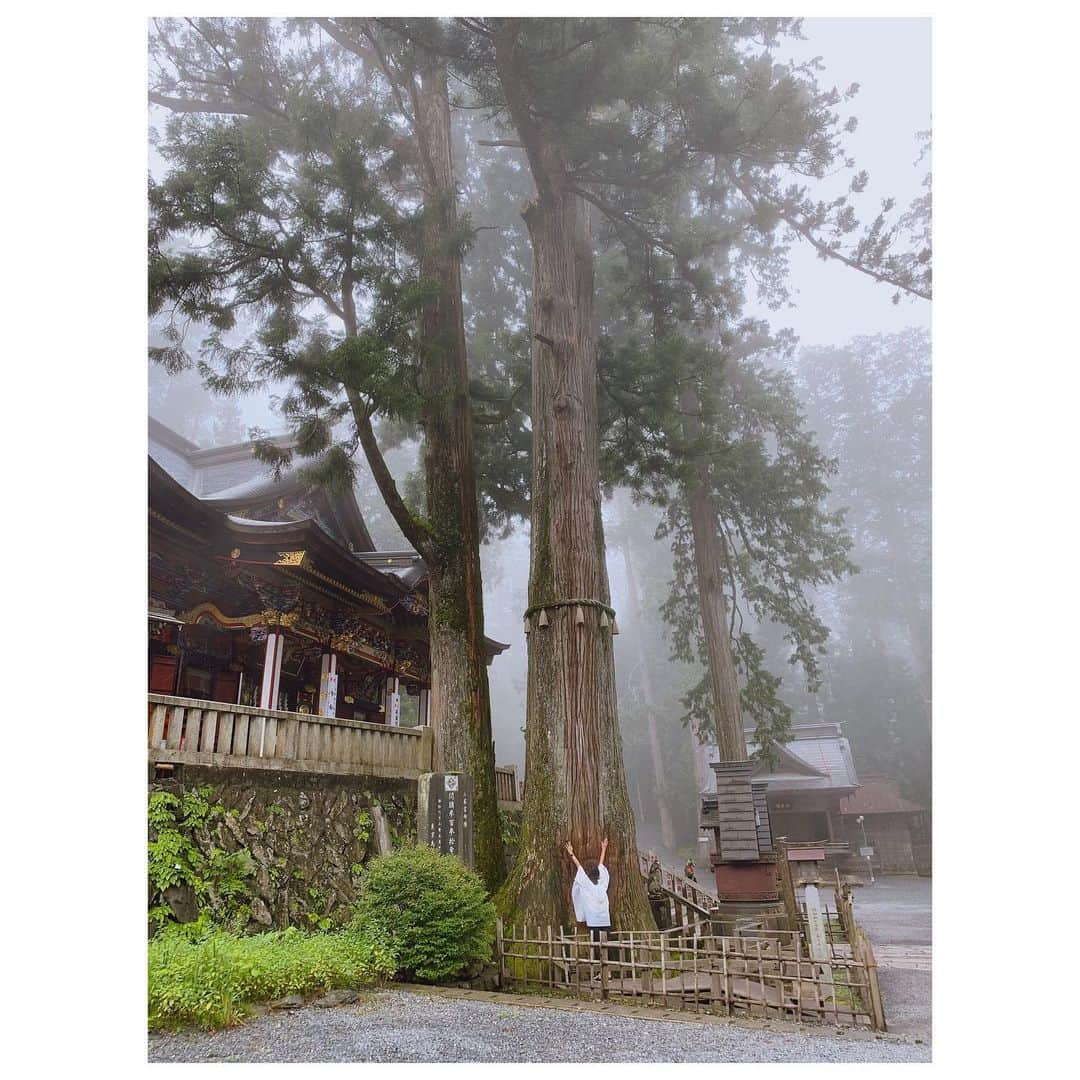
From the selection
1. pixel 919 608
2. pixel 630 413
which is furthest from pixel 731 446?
pixel 919 608

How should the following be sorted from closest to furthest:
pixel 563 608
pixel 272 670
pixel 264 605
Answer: pixel 563 608 < pixel 272 670 < pixel 264 605

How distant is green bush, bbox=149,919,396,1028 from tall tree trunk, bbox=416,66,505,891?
4.74 feet

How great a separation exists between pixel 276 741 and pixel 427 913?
173cm

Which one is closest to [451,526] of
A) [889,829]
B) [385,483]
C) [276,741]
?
[385,483]

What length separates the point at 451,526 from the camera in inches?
244

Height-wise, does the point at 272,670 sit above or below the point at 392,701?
above

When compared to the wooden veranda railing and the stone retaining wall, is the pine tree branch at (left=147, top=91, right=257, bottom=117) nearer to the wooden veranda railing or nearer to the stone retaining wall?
the wooden veranda railing

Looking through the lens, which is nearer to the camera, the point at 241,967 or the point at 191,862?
the point at 241,967

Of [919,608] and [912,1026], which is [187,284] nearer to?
[912,1026]

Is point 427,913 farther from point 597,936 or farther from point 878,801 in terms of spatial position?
point 878,801

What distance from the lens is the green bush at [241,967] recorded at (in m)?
2.90

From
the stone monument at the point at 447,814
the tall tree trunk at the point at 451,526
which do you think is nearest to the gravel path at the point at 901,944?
the stone monument at the point at 447,814

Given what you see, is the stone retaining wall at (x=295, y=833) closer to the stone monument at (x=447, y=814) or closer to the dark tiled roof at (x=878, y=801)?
the stone monument at (x=447, y=814)

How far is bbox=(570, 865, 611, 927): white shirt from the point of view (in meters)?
4.17
